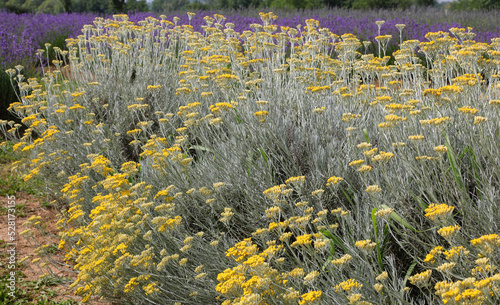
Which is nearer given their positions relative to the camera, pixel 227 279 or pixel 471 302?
pixel 471 302

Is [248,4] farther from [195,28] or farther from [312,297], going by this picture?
[312,297]

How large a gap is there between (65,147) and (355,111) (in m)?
3.25

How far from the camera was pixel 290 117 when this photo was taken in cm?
383

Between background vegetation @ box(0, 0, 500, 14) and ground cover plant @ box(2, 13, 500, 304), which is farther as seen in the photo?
background vegetation @ box(0, 0, 500, 14)

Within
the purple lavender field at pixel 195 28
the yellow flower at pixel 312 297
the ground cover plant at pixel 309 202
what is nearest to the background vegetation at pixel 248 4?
the purple lavender field at pixel 195 28

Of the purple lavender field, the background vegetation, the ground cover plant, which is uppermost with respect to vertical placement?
the background vegetation

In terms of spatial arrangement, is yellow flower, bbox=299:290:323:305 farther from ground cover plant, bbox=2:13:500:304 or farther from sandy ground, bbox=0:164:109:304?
sandy ground, bbox=0:164:109:304

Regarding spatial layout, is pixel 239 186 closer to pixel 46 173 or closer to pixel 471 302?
pixel 471 302

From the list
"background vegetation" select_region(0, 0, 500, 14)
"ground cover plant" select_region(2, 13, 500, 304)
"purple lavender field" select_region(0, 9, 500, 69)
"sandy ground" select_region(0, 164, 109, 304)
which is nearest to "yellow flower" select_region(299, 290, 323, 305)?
"ground cover plant" select_region(2, 13, 500, 304)

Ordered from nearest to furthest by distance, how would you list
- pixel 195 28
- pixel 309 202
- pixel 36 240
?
pixel 309 202 → pixel 36 240 → pixel 195 28

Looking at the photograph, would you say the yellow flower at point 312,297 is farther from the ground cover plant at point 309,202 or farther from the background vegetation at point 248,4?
the background vegetation at point 248,4

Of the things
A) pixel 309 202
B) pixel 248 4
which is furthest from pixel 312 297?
pixel 248 4

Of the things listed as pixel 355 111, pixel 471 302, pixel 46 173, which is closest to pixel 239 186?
pixel 355 111

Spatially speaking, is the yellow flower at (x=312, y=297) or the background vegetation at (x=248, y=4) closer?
the yellow flower at (x=312, y=297)
